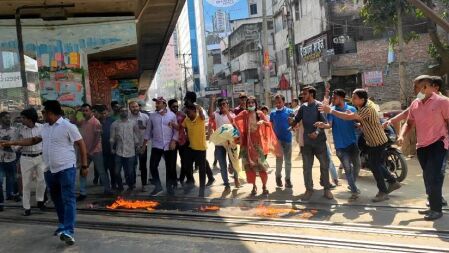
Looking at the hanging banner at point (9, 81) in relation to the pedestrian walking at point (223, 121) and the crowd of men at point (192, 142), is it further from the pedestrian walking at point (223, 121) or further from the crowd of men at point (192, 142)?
the pedestrian walking at point (223, 121)

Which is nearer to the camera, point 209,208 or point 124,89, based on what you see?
point 209,208

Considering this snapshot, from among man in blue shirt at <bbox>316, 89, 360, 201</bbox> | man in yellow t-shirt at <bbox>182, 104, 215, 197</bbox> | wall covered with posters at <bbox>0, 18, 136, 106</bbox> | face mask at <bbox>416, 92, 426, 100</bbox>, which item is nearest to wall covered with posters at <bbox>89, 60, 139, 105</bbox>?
wall covered with posters at <bbox>0, 18, 136, 106</bbox>

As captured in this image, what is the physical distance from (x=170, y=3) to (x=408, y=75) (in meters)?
19.9

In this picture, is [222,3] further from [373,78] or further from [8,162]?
[8,162]

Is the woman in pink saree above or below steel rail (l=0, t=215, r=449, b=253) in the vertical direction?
above

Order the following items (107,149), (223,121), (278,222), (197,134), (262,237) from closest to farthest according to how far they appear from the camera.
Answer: (262,237)
(278,222)
(197,134)
(223,121)
(107,149)

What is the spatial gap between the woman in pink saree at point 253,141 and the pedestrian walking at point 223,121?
54 centimetres

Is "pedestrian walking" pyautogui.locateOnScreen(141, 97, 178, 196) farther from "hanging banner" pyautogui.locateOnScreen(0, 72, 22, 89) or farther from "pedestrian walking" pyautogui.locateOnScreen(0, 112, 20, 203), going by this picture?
"hanging banner" pyautogui.locateOnScreen(0, 72, 22, 89)

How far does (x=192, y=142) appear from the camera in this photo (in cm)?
830

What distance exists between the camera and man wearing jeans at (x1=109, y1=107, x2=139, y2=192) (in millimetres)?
8891

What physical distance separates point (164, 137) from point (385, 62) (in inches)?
916

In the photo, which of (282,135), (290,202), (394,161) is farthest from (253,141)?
(394,161)

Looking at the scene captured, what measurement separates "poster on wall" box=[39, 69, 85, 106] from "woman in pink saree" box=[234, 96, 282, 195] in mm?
6961

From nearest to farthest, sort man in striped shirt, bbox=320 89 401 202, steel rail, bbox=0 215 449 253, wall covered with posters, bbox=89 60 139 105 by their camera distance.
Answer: steel rail, bbox=0 215 449 253 → man in striped shirt, bbox=320 89 401 202 → wall covered with posters, bbox=89 60 139 105
